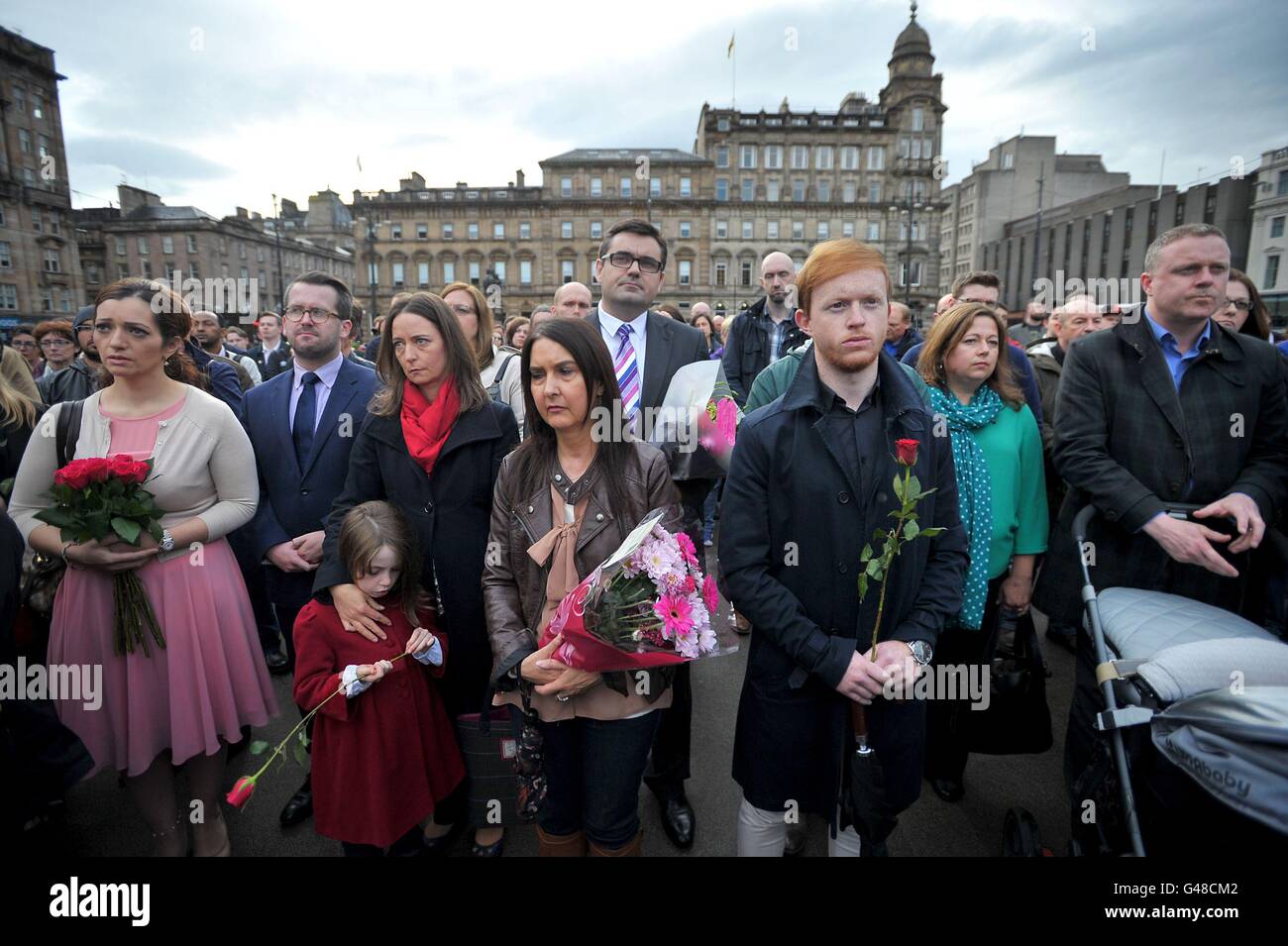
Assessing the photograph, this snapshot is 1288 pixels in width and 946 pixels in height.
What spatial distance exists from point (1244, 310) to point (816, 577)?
4947 millimetres

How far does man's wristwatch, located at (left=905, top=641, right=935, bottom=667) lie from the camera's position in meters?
2.09

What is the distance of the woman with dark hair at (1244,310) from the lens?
14.2ft

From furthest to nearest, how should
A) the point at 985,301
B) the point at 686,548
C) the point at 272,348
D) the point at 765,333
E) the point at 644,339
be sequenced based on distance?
the point at 272,348 → the point at 765,333 → the point at 985,301 → the point at 644,339 → the point at 686,548

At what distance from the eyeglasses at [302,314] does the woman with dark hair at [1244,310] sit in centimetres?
596

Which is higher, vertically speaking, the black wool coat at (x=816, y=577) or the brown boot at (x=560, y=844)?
the black wool coat at (x=816, y=577)

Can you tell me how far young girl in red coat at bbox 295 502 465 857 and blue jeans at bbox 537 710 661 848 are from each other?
0.68m

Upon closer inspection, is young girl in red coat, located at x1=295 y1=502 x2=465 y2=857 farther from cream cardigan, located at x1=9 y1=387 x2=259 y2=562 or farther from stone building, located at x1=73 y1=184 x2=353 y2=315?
stone building, located at x1=73 y1=184 x2=353 y2=315

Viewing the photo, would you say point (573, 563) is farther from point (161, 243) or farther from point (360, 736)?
point (161, 243)

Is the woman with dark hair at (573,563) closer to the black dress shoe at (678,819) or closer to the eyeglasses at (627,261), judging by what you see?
the black dress shoe at (678,819)

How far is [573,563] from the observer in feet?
7.25

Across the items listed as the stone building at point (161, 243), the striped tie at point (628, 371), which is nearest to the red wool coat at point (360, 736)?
the striped tie at point (628, 371)

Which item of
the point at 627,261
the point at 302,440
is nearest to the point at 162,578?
the point at 302,440

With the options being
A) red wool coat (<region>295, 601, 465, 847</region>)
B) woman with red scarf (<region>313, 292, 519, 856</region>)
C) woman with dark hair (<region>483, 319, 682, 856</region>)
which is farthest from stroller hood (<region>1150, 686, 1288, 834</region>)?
red wool coat (<region>295, 601, 465, 847</region>)
